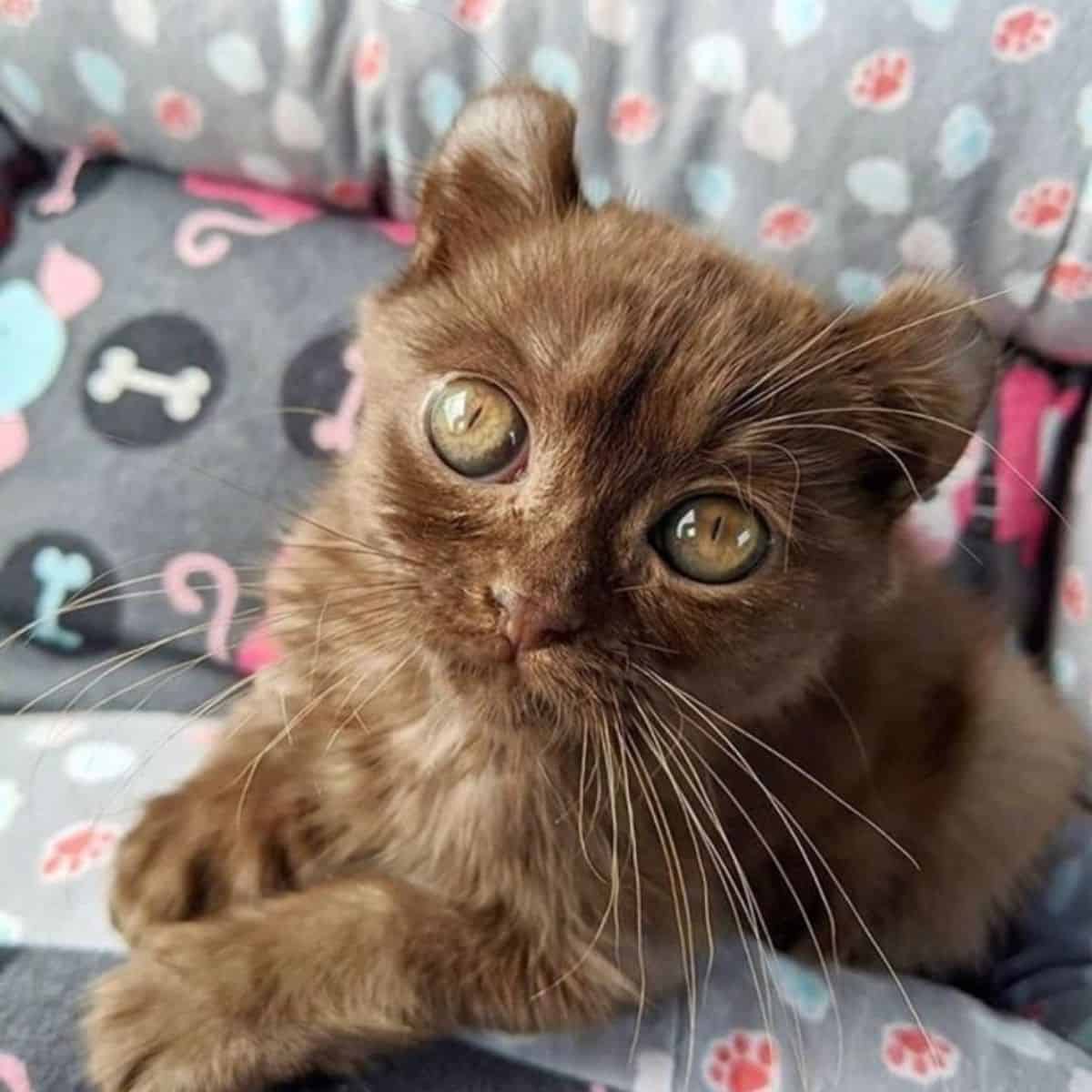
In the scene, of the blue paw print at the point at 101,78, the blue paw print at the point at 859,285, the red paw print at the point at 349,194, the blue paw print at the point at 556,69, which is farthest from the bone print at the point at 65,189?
the blue paw print at the point at 859,285

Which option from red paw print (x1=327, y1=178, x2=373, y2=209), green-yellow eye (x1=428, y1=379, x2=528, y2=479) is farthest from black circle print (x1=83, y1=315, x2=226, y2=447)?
green-yellow eye (x1=428, y1=379, x2=528, y2=479)

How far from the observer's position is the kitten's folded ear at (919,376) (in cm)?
100

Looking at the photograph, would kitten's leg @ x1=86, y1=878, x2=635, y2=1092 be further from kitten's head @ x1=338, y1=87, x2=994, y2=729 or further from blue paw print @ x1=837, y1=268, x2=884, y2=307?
blue paw print @ x1=837, y1=268, x2=884, y2=307

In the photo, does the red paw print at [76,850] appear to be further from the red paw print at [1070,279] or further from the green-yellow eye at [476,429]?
the red paw print at [1070,279]

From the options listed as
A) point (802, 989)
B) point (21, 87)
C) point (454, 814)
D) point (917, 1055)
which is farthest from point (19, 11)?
point (917, 1055)

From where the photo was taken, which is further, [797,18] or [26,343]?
[26,343]

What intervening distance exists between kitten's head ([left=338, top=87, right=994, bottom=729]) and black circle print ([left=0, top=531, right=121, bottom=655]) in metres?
0.55

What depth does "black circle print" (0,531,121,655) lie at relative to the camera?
1.49m

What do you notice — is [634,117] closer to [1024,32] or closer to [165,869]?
[1024,32]

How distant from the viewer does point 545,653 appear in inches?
33.3

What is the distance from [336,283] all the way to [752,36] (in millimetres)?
594

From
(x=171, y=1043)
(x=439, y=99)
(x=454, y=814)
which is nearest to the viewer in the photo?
(x=171, y=1043)

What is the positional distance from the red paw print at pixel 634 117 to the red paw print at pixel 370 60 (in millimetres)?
291

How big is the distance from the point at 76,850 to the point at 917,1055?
793 mm
